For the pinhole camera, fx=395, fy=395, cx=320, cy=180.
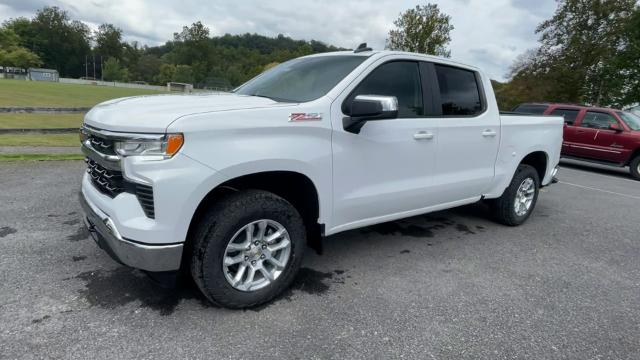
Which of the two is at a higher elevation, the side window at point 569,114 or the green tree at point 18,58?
the green tree at point 18,58

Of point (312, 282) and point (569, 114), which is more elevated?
point (569, 114)

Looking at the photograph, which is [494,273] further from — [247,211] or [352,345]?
[247,211]

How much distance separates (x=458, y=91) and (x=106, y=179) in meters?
3.31

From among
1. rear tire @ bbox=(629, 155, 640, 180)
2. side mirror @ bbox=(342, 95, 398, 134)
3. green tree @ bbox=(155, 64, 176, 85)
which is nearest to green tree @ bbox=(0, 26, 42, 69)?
green tree @ bbox=(155, 64, 176, 85)

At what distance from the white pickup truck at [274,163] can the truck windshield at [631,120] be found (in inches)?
364

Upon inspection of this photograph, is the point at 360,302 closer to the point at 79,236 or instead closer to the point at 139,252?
the point at 139,252

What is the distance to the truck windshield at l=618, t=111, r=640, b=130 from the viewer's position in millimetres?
10655

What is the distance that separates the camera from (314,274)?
11.1ft

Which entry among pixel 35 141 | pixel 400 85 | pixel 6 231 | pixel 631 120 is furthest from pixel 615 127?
pixel 35 141

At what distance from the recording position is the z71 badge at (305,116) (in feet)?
8.93

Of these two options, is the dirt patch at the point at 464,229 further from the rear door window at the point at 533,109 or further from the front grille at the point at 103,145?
the rear door window at the point at 533,109

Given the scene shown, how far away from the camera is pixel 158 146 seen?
228 centimetres

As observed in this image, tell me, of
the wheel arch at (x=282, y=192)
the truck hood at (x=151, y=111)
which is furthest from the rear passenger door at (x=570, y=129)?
the truck hood at (x=151, y=111)

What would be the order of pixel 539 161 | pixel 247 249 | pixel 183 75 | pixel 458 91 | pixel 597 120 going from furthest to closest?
pixel 183 75 < pixel 597 120 < pixel 539 161 < pixel 458 91 < pixel 247 249
